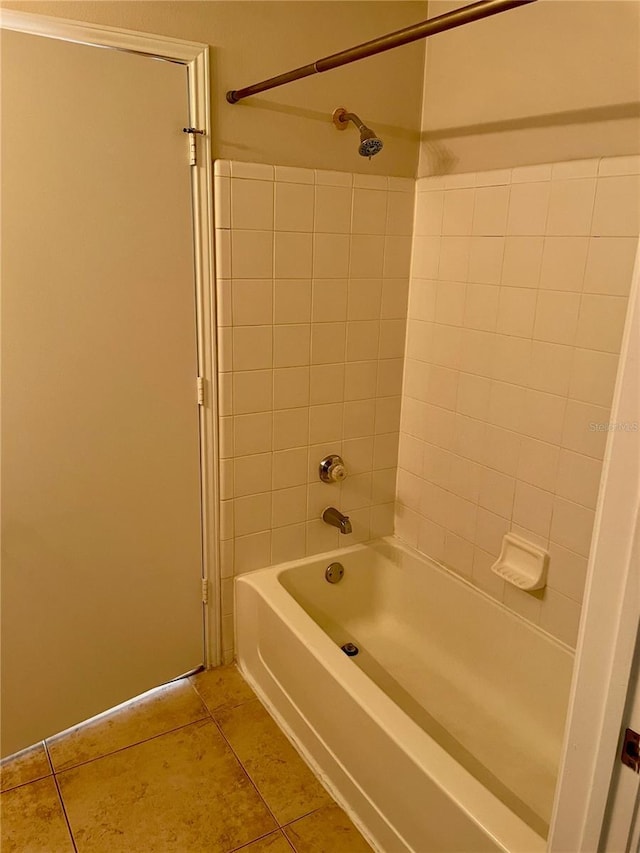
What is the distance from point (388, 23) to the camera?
6.59 feet

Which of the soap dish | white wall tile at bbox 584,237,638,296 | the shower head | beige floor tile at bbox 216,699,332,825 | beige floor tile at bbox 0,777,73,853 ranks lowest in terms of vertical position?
beige floor tile at bbox 0,777,73,853

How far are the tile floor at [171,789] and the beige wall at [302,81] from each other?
1.84m

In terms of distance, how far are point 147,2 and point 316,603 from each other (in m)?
2.00

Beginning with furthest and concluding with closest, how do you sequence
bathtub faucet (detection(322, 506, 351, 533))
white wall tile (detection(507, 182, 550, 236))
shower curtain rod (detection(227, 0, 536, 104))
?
bathtub faucet (detection(322, 506, 351, 533)) → white wall tile (detection(507, 182, 550, 236)) → shower curtain rod (detection(227, 0, 536, 104))

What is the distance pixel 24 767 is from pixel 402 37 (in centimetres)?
225

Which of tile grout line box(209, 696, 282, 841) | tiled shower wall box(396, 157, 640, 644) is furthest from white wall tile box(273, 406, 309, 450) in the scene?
tile grout line box(209, 696, 282, 841)

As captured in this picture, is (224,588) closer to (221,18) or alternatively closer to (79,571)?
(79,571)

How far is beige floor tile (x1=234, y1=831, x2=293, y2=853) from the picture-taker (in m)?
1.60

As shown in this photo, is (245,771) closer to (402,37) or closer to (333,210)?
(333,210)

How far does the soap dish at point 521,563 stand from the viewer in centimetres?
189

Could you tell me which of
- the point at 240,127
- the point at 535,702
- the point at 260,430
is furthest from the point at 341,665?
the point at 240,127

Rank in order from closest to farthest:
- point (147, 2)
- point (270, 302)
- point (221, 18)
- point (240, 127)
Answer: point (147, 2) → point (221, 18) → point (240, 127) → point (270, 302)

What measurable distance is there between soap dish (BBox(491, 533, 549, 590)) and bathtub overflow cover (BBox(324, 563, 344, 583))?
0.60 m

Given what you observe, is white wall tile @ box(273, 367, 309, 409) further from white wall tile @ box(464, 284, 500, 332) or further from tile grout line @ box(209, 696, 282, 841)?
tile grout line @ box(209, 696, 282, 841)
